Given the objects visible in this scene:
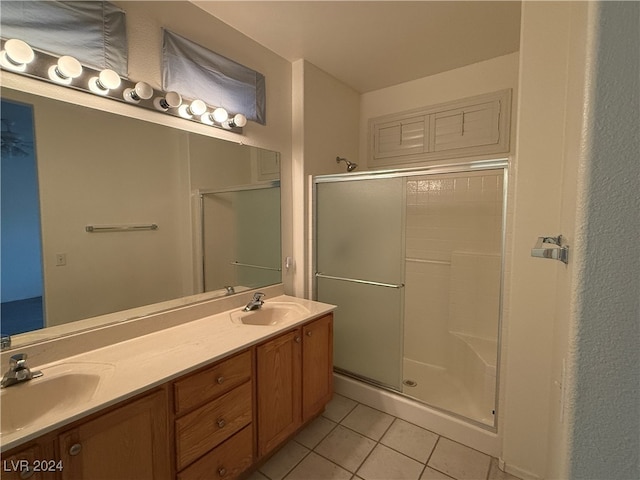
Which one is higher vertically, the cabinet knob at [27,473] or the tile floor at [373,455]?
the cabinet knob at [27,473]

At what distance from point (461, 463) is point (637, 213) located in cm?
193

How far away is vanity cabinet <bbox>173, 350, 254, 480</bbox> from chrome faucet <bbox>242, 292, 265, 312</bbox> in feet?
1.71

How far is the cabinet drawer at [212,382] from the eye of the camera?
3.98 ft

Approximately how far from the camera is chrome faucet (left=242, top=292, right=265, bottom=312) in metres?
1.98

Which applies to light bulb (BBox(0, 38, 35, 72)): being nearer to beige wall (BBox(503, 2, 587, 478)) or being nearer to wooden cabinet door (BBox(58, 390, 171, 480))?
wooden cabinet door (BBox(58, 390, 171, 480))

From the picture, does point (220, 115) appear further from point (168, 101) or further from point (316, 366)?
point (316, 366)

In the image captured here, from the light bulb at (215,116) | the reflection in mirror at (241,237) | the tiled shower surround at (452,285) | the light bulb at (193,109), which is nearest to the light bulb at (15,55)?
the light bulb at (193,109)

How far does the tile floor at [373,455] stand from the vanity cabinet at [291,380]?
151mm

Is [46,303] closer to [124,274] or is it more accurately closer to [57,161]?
[124,274]

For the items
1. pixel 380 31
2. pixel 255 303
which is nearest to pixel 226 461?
pixel 255 303

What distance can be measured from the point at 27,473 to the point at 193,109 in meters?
1.70

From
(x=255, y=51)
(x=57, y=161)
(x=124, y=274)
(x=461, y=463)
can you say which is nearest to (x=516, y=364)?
(x=461, y=463)

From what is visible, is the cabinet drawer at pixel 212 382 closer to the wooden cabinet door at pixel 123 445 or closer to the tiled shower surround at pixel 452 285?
the wooden cabinet door at pixel 123 445

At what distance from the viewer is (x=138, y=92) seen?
1438 mm
